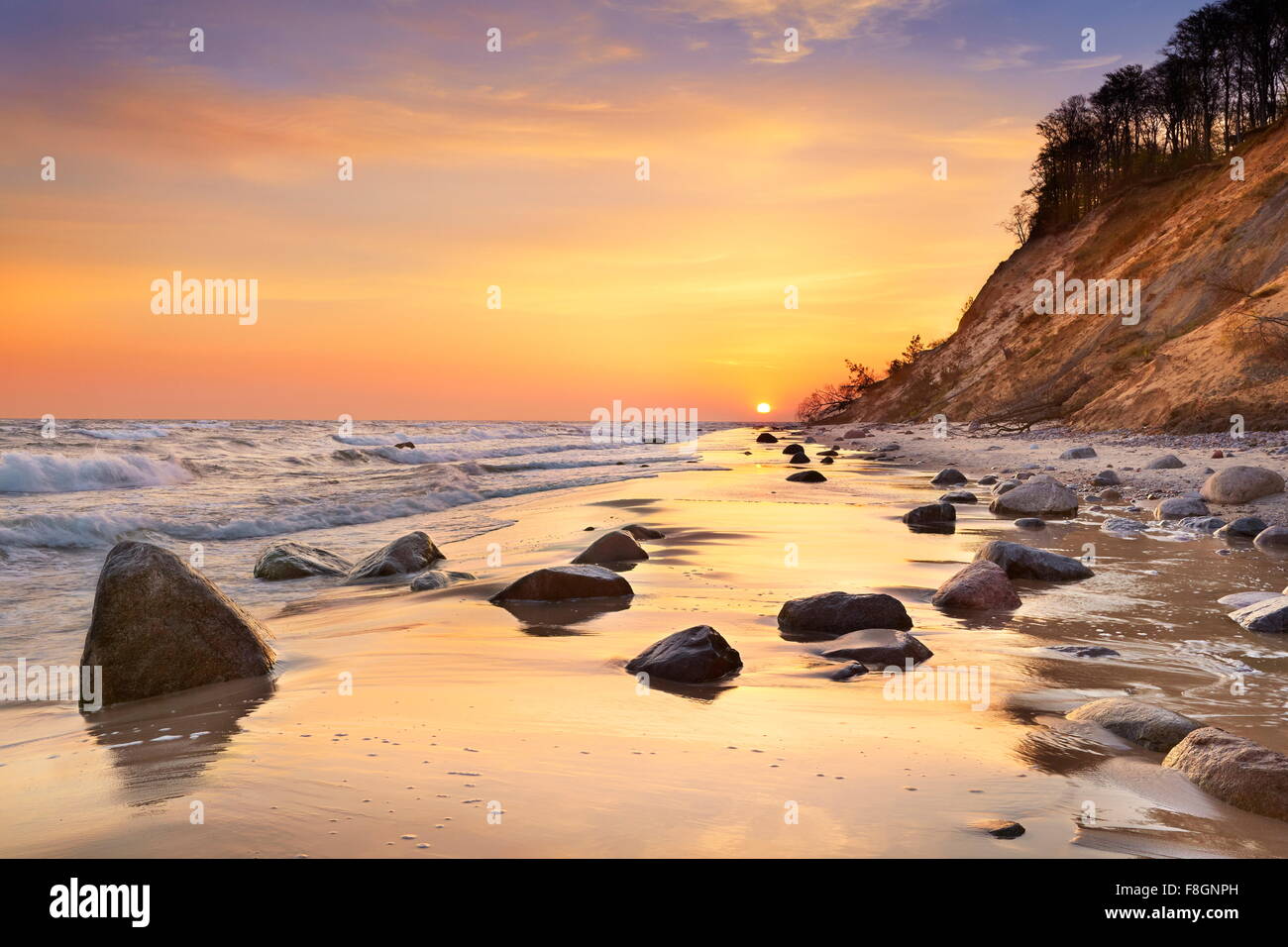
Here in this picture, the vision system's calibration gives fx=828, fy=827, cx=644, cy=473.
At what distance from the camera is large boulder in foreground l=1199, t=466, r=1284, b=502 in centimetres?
1119

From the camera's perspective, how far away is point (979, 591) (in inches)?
245

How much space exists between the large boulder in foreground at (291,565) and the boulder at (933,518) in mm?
7158

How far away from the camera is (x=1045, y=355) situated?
1465 inches

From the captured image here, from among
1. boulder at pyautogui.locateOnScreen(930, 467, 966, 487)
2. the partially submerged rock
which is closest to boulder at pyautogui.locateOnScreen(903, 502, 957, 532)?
boulder at pyautogui.locateOnScreen(930, 467, 966, 487)

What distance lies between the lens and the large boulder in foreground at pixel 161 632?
15.3 feet

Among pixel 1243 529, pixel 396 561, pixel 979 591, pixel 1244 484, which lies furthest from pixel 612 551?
pixel 1244 484

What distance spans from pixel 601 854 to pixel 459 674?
2.42m

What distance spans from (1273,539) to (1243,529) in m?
0.57

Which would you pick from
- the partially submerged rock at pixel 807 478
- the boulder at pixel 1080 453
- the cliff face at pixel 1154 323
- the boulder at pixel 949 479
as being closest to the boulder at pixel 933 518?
the boulder at pixel 949 479

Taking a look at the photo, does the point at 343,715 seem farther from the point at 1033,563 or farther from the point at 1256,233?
the point at 1256,233

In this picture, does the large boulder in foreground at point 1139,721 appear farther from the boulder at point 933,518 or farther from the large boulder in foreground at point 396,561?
the boulder at point 933,518

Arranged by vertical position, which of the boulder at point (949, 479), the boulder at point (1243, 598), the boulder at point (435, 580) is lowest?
the boulder at point (435, 580)

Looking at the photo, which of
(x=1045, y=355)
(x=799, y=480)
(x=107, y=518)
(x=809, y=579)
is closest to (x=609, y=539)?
(x=809, y=579)

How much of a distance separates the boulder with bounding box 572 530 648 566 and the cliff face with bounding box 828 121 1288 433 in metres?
16.6
